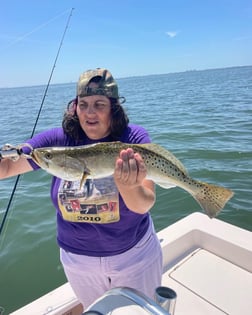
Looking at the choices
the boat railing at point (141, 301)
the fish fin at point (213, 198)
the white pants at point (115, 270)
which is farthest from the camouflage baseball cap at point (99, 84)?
the boat railing at point (141, 301)

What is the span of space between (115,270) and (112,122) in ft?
3.85

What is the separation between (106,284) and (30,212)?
4863 millimetres

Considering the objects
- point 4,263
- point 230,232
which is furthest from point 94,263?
point 4,263

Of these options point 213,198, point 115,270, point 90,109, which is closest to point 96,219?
point 115,270

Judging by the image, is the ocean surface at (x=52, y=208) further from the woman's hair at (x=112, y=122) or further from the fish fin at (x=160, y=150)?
the fish fin at (x=160, y=150)

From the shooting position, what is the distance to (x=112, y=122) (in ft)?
8.02

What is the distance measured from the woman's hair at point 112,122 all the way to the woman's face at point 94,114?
0.16 ft

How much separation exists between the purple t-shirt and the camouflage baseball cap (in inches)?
18.7

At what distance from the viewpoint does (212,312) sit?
123 inches

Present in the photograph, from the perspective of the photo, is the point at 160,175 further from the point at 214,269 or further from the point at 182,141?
the point at 182,141

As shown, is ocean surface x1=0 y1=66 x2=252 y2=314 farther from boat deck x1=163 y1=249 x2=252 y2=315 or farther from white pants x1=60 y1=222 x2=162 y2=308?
boat deck x1=163 y1=249 x2=252 y2=315

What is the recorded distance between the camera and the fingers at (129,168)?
209 centimetres

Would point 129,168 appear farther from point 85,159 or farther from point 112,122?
point 112,122

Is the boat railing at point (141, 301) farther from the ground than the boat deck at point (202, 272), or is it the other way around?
the boat railing at point (141, 301)
